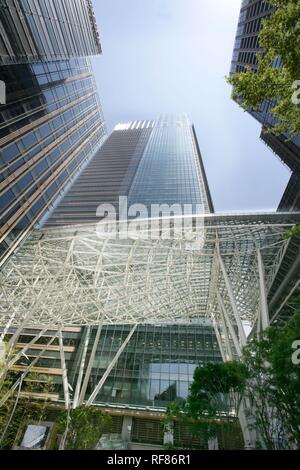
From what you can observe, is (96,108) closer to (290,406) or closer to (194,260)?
(194,260)

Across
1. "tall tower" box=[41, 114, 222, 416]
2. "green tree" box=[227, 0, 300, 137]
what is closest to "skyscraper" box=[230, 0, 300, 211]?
"green tree" box=[227, 0, 300, 137]

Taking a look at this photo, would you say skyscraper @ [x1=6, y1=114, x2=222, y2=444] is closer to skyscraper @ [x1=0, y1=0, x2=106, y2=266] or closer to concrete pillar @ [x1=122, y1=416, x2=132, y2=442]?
concrete pillar @ [x1=122, y1=416, x2=132, y2=442]

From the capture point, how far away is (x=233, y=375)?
1165 cm

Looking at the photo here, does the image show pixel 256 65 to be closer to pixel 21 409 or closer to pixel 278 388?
pixel 278 388

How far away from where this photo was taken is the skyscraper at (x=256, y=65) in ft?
112

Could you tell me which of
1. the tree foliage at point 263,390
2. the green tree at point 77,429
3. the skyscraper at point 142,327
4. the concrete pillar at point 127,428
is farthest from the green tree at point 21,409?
the tree foliage at point 263,390

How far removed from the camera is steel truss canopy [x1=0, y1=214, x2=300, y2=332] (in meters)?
24.9

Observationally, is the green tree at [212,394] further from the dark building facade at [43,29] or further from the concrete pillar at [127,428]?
the dark building facade at [43,29]

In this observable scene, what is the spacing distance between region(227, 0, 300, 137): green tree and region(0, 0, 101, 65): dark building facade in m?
20.5

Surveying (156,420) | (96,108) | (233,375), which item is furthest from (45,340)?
(96,108)

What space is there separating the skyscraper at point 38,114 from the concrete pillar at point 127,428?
72.6 ft

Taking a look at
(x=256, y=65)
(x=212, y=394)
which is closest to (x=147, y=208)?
(x=256, y=65)

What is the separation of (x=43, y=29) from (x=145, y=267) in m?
26.6
